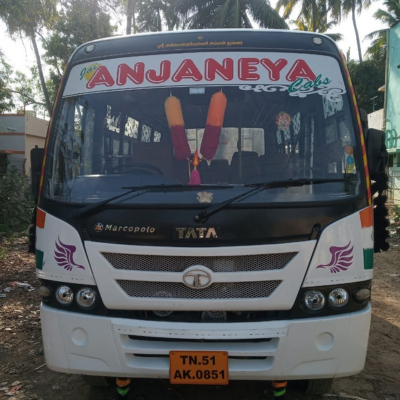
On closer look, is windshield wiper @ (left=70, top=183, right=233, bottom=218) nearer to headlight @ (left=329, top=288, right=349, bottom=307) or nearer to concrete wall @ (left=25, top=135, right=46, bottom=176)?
headlight @ (left=329, top=288, right=349, bottom=307)

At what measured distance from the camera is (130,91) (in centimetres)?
296

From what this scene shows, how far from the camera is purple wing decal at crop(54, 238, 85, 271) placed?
2.61 m

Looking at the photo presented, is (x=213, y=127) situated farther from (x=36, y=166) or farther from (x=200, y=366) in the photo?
(x=200, y=366)

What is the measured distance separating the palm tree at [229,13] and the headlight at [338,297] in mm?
20609

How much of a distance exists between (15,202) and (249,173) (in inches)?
407

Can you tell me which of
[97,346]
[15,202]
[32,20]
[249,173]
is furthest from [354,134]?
[15,202]

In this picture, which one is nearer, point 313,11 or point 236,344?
point 236,344

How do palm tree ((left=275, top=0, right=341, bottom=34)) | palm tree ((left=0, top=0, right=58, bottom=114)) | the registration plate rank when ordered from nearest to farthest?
1. the registration plate
2. palm tree ((left=0, top=0, right=58, bottom=114))
3. palm tree ((left=275, top=0, right=341, bottom=34))

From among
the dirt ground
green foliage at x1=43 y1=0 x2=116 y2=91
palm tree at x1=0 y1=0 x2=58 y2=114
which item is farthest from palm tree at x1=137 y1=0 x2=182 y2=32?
the dirt ground

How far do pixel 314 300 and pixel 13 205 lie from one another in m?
10.6

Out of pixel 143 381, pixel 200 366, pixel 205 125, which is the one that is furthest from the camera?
pixel 143 381

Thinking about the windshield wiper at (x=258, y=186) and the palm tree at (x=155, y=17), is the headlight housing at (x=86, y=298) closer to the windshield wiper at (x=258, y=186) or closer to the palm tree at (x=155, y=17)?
the windshield wiper at (x=258, y=186)

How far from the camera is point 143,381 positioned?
353 cm

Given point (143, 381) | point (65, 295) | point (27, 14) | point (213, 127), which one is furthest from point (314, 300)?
point (27, 14)
